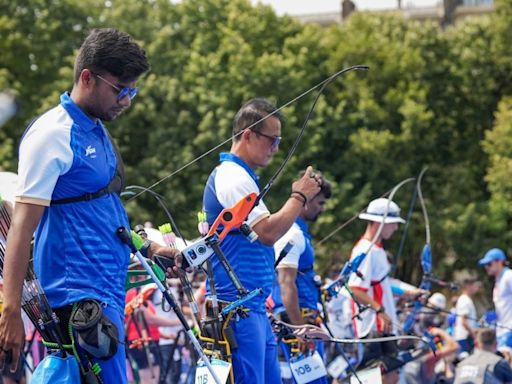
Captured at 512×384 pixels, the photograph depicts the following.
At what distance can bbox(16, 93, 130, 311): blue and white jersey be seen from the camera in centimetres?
463

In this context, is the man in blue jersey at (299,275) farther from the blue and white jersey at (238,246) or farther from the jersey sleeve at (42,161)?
the jersey sleeve at (42,161)

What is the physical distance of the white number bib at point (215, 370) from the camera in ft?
19.9

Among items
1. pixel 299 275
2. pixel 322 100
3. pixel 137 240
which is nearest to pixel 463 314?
pixel 299 275

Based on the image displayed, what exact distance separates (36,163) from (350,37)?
3292cm

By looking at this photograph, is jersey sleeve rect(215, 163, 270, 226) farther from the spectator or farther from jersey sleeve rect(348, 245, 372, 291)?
the spectator

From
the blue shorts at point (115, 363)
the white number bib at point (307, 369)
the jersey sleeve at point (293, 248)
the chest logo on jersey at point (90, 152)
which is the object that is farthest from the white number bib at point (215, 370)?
the jersey sleeve at point (293, 248)

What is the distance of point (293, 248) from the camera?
8633 millimetres

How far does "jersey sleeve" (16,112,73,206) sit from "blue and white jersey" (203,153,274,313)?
1888 millimetres

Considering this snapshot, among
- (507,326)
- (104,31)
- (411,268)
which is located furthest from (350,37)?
(104,31)

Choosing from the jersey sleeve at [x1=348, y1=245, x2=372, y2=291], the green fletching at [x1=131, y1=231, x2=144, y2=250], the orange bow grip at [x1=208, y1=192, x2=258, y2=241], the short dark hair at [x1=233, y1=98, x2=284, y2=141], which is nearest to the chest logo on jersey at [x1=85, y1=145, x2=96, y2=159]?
the green fletching at [x1=131, y1=231, x2=144, y2=250]

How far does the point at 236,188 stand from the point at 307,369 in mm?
2270

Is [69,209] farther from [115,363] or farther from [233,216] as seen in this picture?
[233,216]

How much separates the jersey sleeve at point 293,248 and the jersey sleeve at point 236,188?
1890 millimetres

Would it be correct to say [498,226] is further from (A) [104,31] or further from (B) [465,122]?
(A) [104,31]
